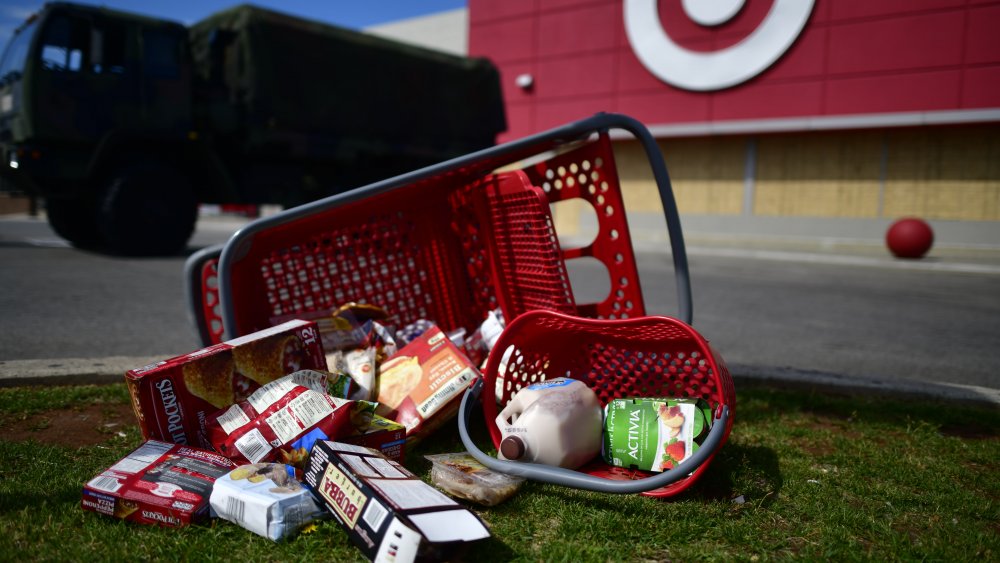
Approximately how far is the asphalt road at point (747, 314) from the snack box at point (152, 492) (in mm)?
1766

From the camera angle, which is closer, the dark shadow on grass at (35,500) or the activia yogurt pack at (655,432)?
the dark shadow on grass at (35,500)

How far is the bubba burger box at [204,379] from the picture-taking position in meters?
2.11

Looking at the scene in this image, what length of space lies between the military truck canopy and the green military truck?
0.07 ft

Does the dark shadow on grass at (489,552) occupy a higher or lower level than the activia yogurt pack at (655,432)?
lower

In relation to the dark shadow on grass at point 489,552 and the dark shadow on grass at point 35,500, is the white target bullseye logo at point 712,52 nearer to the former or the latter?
the dark shadow on grass at point 489,552

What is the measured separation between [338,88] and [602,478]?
894cm

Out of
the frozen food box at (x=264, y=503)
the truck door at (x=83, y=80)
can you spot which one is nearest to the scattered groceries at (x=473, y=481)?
the frozen food box at (x=264, y=503)

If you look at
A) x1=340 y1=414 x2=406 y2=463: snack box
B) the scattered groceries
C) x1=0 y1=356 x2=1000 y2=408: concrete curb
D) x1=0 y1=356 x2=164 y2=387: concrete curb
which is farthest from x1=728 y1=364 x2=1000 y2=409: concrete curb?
x1=0 y1=356 x2=164 y2=387: concrete curb

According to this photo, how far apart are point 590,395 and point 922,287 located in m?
8.04

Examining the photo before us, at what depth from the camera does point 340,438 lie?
209 centimetres

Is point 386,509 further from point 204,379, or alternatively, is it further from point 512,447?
point 204,379

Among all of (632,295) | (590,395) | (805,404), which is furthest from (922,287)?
(590,395)

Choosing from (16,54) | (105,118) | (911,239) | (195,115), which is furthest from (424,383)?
(911,239)

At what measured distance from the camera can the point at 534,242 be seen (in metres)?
2.82
